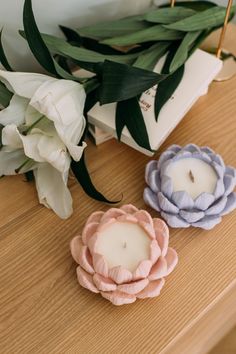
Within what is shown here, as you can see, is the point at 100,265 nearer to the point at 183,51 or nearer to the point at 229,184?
the point at 229,184

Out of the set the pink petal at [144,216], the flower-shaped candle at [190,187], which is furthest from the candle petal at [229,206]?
the pink petal at [144,216]

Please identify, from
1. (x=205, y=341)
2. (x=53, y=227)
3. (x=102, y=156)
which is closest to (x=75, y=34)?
(x=102, y=156)

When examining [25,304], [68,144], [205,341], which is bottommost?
[205,341]

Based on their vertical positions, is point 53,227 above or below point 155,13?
below

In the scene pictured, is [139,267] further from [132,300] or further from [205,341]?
[205,341]

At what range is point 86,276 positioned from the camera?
0.52 meters

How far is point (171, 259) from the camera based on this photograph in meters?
0.53

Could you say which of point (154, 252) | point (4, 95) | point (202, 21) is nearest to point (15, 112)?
point (4, 95)

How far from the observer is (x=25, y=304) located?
0.52m

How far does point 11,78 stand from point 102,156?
0.20 meters

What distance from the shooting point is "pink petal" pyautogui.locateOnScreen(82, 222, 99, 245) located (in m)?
0.54

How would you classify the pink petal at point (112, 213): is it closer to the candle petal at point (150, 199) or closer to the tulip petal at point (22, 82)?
the candle petal at point (150, 199)

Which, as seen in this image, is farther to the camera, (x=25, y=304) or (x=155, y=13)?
(x=155, y=13)

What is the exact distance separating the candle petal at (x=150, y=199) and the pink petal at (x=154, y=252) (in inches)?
2.8
